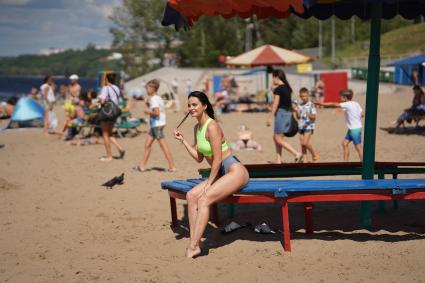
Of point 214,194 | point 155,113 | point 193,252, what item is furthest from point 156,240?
Result: point 155,113

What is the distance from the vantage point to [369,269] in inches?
193

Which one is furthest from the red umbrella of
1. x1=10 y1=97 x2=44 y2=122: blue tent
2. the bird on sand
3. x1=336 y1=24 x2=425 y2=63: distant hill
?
x1=336 y1=24 x2=425 y2=63: distant hill

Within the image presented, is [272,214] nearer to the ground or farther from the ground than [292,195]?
nearer to the ground

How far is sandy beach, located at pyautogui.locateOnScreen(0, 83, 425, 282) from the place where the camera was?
193 inches

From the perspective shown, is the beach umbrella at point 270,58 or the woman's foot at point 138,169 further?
the beach umbrella at point 270,58

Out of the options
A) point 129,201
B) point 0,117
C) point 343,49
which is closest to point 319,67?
point 343,49

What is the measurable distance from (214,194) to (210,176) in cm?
19

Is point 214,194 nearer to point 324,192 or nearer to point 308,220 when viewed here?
point 324,192

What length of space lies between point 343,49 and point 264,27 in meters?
16.1

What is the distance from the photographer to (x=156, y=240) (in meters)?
5.95

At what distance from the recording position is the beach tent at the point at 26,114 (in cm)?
1886

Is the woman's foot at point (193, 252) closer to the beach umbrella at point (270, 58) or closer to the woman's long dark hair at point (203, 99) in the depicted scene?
the woman's long dark hair at point (203, 99)

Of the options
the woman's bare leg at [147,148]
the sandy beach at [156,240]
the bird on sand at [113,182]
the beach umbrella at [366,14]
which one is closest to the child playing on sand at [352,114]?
the beach umbrella at [366,14]

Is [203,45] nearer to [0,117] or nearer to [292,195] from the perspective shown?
[0,117]
